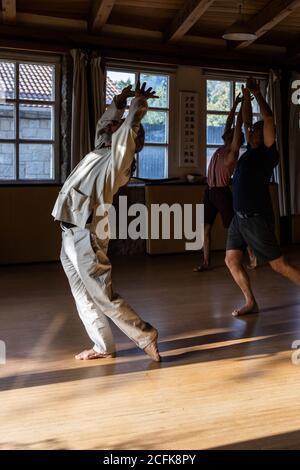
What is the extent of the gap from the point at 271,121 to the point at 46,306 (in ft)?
7.40

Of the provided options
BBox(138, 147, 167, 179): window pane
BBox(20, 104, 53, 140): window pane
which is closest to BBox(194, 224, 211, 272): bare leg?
BBox(138, 147, 167, 179): window pane

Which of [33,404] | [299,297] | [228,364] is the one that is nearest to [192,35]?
[299,297]

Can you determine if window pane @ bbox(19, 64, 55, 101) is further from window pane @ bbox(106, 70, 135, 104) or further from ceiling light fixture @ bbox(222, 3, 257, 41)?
ceiling light fixture @ bbox(222, 3, 257, 41)

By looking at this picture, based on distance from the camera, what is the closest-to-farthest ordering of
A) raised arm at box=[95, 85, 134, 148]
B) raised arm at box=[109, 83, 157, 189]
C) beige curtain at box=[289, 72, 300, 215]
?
raised arm at box=[109, 83, 157, 189]
raised arm at box=[95, 85, 134, 148]
beige curtain at box=[289, 72, 300, 215]

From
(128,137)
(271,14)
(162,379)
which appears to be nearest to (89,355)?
(162,379)

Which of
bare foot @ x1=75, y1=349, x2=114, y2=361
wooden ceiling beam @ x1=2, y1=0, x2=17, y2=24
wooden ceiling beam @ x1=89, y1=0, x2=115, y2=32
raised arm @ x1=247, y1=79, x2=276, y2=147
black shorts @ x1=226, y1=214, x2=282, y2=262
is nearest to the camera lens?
bare foot @ x1=75, y1=349, x2=114, y2=361

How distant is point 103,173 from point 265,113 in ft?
4.24

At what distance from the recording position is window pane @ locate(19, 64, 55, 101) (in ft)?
21.6

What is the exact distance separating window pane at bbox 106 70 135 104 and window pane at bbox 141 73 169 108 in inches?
10.0

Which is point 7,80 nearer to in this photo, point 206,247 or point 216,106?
point 216,106

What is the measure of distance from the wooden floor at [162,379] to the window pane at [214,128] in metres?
3.38

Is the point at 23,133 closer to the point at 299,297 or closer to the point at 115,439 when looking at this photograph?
the point at 299,297

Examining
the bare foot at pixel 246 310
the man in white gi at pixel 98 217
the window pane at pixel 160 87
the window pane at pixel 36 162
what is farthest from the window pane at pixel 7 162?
the man in white gi at pixel 98 217

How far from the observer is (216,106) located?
7.73m
